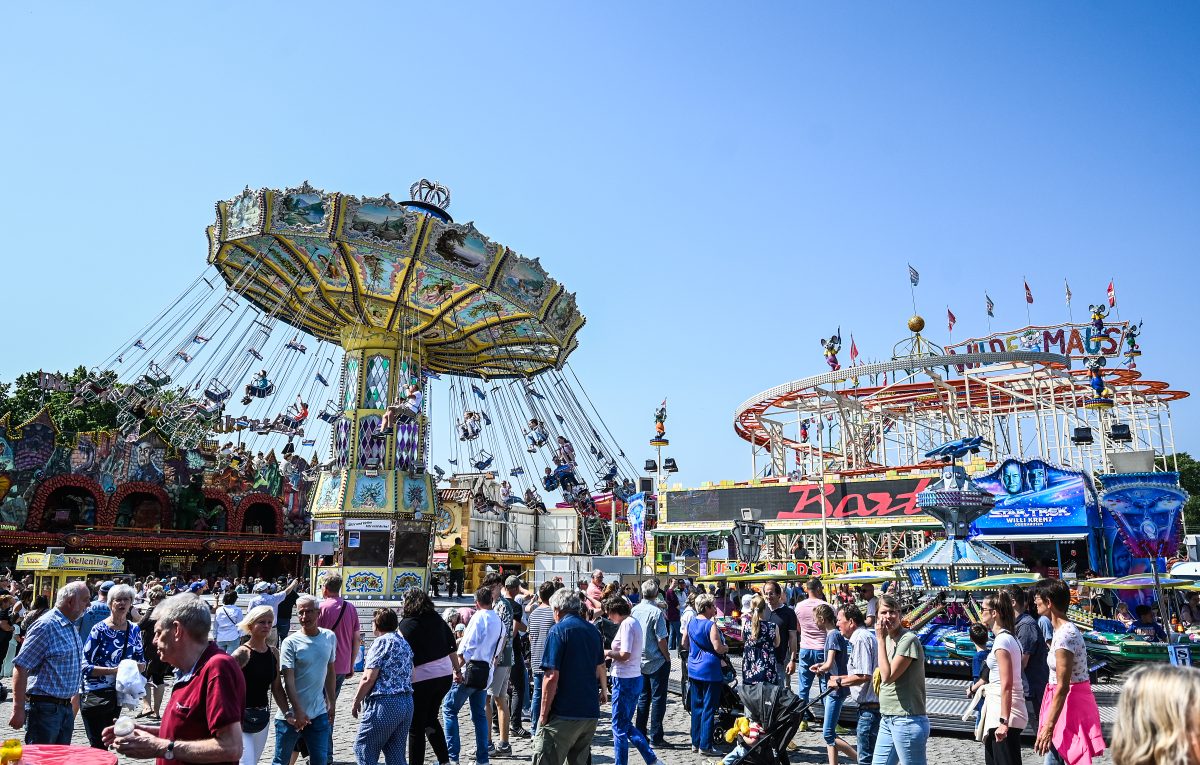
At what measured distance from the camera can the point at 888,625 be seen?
223 inches

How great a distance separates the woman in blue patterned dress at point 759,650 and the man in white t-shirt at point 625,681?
4.25 ft

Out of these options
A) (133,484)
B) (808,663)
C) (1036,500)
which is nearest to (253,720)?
(808,663)

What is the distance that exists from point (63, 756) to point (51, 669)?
Answer: 2001mm

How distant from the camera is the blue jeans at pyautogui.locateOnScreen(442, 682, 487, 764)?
758cm

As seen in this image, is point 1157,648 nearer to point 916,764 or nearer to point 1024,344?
point 916,764

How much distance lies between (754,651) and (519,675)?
9.50 ft

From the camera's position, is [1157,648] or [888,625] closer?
[888,625]

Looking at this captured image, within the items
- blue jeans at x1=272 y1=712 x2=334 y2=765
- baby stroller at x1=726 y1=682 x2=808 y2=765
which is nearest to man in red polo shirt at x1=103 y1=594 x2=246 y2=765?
blue jeans at x1=272 y1=712 x2=334 y2=765

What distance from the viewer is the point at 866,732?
6750 mm

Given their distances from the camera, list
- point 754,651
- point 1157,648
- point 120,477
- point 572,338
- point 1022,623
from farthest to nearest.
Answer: point 120,477
point 572,338
point 1157,648
point 754,651
point 1022,623

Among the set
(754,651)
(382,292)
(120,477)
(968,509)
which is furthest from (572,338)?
(120,477)

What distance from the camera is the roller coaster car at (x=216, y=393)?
20.7m

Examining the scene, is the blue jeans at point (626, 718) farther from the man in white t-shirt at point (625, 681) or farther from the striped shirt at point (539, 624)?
the striped shirt at point (539, 624)

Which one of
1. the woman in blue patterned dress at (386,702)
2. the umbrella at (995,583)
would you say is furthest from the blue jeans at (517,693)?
the umbrella at (995,583)
